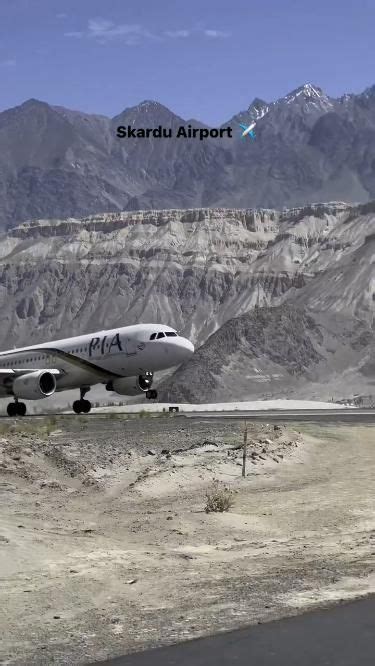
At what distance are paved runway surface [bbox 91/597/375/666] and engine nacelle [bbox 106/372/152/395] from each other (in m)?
39.7

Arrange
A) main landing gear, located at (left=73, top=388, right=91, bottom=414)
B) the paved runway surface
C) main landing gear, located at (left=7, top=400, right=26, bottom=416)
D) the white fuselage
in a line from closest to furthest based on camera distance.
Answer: the paved runway surface → the white fuselage → main landing gear, located at (left=7, top=400, right=26, bottom=416) → main landing gear, located at (left=73, top=388, right=91, bottom=414)

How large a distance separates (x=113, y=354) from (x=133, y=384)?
1864 mm

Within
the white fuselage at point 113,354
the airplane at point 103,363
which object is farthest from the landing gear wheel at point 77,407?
the white fuselage at point 113,354

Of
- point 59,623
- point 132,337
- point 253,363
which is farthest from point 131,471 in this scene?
point 253,363

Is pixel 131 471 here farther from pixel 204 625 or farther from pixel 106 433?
pixel 204 625

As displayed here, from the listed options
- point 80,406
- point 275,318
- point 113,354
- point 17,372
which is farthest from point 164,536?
point 275,318

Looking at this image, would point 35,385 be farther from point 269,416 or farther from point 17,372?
point 269,416

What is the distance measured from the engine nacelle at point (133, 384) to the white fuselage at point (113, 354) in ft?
1.02

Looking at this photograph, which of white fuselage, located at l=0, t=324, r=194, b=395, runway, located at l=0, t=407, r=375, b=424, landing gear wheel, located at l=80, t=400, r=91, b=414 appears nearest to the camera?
runway, located at l=0, t=407, r=375, b=424

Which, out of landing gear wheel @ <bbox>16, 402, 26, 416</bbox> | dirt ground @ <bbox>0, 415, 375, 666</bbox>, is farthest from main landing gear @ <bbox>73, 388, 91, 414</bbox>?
dirt ground @ <bbox>0, 415, 375, 666</bbox>

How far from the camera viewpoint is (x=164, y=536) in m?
16.4

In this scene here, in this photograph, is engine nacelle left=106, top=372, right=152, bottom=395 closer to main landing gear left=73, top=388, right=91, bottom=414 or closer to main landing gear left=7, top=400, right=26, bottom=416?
main landing gear left=73, top=388, right=91, bottom=414

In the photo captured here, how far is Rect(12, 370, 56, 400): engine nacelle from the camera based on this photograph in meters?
48.5

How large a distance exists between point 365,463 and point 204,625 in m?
16.2
